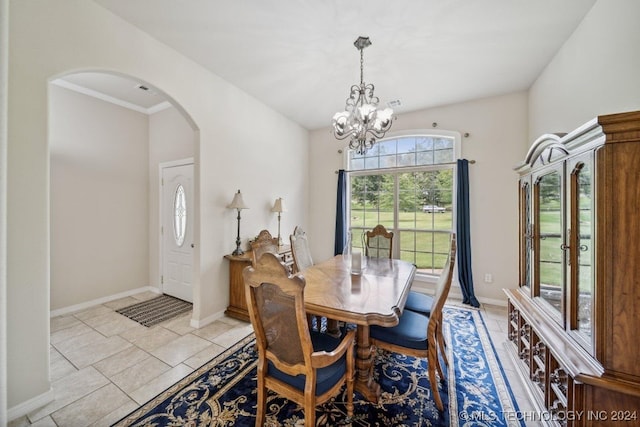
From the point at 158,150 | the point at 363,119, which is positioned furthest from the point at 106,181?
the point at 363,119

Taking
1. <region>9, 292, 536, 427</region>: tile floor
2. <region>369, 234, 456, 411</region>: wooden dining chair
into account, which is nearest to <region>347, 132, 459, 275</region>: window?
<region>9, 292, 536, 427</region>: tile floor

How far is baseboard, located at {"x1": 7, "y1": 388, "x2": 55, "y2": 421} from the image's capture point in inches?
63.4

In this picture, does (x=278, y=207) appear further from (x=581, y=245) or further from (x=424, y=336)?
(x=581, y=245)

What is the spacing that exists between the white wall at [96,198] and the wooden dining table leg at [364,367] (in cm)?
399

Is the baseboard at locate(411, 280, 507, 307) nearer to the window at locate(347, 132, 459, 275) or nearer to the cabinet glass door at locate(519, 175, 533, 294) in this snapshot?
the window at locate(347, 132, 459, 275)

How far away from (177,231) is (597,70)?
17.1 ft

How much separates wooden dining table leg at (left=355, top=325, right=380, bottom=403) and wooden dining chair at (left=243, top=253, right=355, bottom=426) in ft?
0.92

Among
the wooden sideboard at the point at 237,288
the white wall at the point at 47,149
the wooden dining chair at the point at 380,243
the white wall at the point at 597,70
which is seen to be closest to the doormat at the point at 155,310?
the white wall at the point at 47,149

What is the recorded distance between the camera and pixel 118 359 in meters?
2.27

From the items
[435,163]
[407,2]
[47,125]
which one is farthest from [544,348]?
[47,125]

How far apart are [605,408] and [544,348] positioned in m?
0.54

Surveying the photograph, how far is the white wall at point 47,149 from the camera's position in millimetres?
1633

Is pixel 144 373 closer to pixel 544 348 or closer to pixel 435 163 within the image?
pixel 544 348

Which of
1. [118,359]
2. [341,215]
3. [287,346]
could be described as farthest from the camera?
[341,215]
